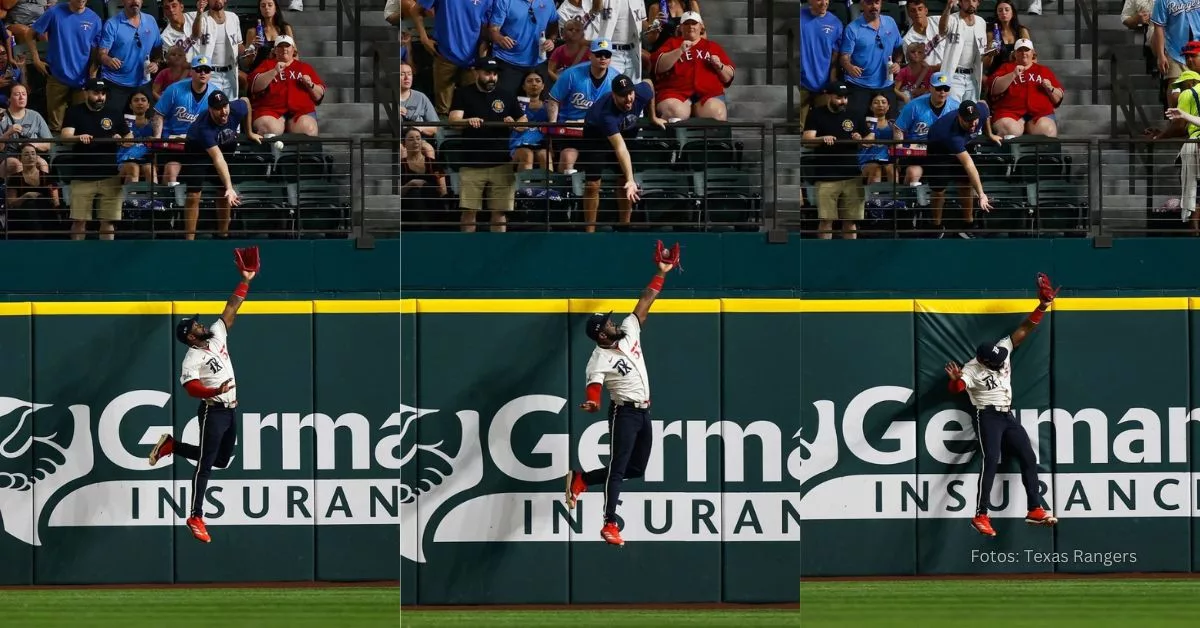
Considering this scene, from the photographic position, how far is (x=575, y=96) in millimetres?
6254

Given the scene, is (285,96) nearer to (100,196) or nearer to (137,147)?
(137,147)

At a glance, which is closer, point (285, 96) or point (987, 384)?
point (987, 384)

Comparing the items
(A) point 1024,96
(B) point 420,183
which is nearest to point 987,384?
(A) point 1024,96

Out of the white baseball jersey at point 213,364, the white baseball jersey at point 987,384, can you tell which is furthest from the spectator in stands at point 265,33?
the white baseball jersey at point 987,384

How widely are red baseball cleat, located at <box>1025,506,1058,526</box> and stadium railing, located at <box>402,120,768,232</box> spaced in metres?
1.91

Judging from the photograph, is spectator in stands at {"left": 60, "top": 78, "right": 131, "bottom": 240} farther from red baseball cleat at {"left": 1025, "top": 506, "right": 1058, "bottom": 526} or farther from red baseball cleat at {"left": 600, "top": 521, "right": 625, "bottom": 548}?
red baseball cleat at {"left": 1025, "top": 506, "right": 1058, "bottom": 526}

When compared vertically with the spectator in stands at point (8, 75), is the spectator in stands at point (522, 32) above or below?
above

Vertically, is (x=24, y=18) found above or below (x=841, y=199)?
above

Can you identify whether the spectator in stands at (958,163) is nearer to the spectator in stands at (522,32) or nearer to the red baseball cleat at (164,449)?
the spectator in stands at (522,32)

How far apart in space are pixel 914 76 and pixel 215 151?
359 cm

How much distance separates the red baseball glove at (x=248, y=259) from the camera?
19.9ft

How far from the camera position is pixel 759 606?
6.18 meters

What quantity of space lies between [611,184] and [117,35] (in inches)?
110

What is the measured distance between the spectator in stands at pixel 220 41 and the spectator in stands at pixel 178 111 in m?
0.06
